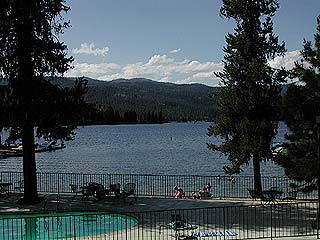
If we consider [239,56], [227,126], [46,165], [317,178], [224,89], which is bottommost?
[46,165]

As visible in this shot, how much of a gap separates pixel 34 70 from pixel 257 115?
427 inches

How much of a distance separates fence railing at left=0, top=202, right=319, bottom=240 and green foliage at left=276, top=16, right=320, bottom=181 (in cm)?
213

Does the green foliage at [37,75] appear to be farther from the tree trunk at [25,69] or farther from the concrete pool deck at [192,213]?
the concrete pool deck at [192,213]

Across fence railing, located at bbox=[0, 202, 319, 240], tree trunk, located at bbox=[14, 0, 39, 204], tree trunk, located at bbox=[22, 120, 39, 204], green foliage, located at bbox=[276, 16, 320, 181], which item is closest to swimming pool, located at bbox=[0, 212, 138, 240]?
→ fence railing, located at bbox=[0, 202, 319, 240]

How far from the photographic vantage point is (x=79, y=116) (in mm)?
23953

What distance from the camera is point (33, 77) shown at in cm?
2342

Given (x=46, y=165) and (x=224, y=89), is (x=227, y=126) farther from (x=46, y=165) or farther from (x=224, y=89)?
(x=46, y=165)

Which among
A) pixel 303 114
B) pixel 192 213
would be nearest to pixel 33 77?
pixel 192 213

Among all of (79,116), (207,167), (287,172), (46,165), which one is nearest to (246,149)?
(287,172)

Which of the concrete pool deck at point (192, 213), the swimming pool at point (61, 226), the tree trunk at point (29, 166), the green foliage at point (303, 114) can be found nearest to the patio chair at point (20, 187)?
the concrete pool deck at point (192, 213)

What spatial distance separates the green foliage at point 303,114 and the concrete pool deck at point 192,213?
205cm

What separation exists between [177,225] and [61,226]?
534 centimetres

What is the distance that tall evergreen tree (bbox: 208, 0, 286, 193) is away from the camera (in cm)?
2439

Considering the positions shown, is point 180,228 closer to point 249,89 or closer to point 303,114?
point 303,114
